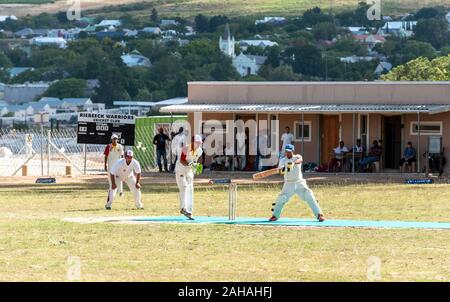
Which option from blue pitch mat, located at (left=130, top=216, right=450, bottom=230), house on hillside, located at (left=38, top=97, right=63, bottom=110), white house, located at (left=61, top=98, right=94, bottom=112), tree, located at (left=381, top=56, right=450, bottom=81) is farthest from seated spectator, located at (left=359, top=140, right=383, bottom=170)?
house on hillside, located at (left=38, top=97, right=63, bottom=110)

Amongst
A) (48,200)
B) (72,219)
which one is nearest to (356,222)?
(72,219)

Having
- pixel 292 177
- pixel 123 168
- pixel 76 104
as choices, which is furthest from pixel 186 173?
pixel 76 104

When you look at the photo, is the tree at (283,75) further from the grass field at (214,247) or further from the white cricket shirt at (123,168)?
the white cricket shirt at (123,168)

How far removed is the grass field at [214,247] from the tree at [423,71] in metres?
66.3

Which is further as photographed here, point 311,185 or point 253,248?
point 311,185

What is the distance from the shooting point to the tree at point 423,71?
103 metres

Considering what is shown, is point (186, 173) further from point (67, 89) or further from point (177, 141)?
point (67, 89)

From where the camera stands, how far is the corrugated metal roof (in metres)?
54.5

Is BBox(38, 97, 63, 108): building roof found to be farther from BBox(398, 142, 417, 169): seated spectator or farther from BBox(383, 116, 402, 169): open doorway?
BBox(398, 142, 417, 169): seated spectator

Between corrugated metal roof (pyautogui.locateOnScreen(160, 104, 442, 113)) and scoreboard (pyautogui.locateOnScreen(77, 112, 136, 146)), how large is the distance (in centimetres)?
287

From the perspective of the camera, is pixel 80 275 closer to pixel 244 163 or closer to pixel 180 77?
pixel 244 163

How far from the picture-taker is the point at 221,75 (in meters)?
198

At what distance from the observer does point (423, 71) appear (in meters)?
106
